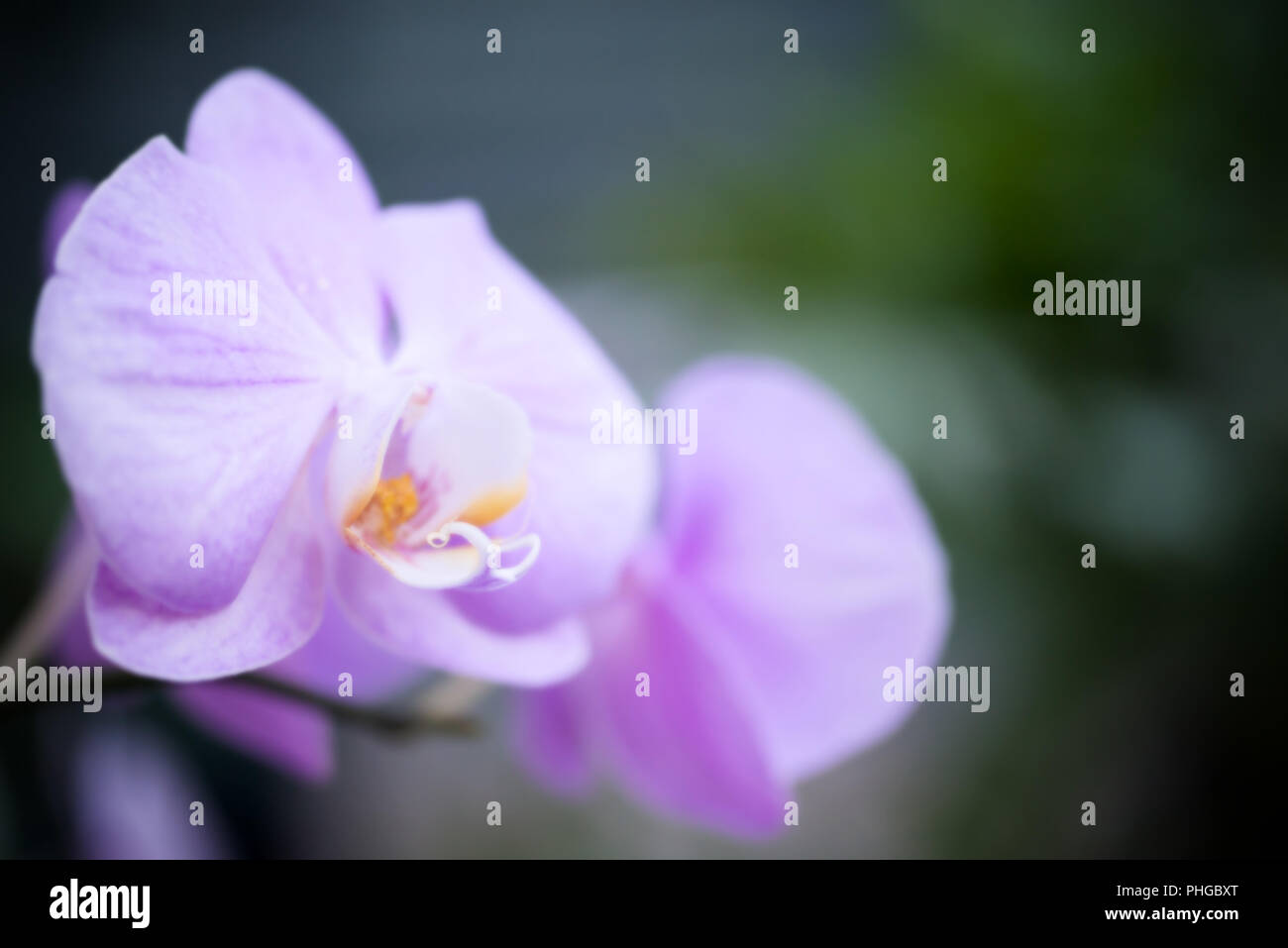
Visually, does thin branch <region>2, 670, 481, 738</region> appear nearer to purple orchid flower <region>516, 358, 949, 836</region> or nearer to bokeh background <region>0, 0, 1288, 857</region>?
purple orchid flower <region>516, 358, 949, 836</region>

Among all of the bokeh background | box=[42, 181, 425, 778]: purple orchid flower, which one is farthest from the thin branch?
the bokeh background

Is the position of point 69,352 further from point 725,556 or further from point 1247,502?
point 1247,502

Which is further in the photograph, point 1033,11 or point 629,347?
point 629,347

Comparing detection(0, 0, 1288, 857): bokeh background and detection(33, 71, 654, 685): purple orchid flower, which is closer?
detection(33, 71, 654, 685): purple orchid flower

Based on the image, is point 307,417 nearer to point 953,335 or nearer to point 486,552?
point 486,552

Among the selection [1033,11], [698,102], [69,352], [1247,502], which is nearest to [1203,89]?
[1033,11]

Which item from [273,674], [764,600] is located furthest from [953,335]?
[273,674]
